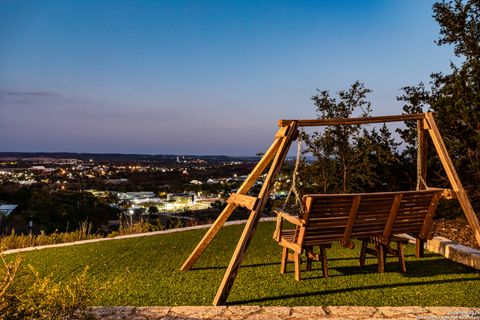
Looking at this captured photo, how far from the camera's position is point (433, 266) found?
6535 mm

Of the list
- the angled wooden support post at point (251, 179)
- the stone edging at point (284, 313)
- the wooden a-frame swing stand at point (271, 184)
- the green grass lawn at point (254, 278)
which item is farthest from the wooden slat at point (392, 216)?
the angled wooden support post at point (251, 179)

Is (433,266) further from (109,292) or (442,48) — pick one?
(442,48)

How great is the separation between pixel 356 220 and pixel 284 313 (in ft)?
6.64

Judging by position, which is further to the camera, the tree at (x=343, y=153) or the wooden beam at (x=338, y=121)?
the tree at (x=343, y=153)

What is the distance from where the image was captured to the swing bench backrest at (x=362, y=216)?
545 cm

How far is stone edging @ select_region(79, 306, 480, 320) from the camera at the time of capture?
4.16 m

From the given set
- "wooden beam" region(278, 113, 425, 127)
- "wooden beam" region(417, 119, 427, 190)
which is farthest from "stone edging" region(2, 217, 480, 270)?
"wooden beam" region(278, 113, 425, 127)

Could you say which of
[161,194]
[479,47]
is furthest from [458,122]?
[161,194]

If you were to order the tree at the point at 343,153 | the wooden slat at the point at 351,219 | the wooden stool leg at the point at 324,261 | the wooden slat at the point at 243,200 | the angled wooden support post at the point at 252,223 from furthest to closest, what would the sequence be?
the tree at the point at 343,153
the wooden stool leg at the point at 324,261
the wooden slat at the point at 351,219
the wooden slat at the point at 243,200
the angled wooden support post at the point at 252,223

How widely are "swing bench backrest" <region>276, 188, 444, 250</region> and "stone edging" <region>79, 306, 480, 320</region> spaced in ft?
4.19

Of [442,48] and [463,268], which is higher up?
[442,48]

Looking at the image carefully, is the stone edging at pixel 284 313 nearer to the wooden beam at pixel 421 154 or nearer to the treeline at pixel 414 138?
the wooden beam at pixel 421 154

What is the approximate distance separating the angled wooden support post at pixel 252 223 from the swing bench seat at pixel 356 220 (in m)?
0.53

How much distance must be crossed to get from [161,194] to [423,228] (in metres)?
55.9
